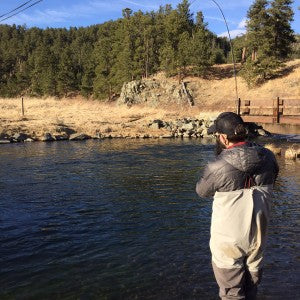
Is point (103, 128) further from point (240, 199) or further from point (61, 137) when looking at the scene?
point (240, 199)

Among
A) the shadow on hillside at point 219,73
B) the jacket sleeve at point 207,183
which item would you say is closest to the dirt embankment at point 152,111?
the shadow on hillside at point 219,73

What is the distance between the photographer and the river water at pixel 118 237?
629 centimetres

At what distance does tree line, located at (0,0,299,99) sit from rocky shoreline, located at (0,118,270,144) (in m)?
19.4

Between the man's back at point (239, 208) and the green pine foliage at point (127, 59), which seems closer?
the man's back at point (239, 208)

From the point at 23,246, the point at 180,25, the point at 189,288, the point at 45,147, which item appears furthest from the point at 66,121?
the point at 189,288

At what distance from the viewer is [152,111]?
52.7m

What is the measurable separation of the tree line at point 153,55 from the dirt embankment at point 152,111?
2.29 metres

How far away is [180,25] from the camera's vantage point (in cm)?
6206

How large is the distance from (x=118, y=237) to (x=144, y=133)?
94.1 feet

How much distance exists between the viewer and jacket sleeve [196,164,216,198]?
11.6ft

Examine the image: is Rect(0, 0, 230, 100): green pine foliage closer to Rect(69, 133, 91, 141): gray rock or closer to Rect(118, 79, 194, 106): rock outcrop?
Rect(118, 79, 194, 106): rock outcrop

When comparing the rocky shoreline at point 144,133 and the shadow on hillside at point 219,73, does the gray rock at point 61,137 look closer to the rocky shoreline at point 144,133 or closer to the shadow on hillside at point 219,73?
the rocky shoreline at point 144,133

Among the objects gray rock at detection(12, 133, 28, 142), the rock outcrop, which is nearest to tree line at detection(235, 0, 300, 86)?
the rock outcrop

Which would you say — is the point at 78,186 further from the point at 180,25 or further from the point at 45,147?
the point at 180,25
